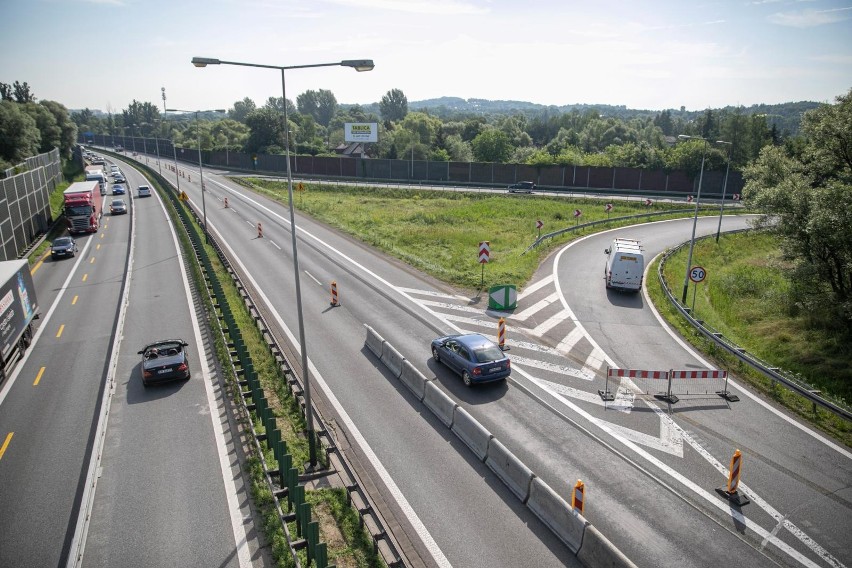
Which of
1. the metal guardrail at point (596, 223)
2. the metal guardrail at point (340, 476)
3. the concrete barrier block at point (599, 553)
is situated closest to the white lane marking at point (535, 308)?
the metal guardrail at point (596, 223)

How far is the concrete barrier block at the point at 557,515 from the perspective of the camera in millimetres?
11602

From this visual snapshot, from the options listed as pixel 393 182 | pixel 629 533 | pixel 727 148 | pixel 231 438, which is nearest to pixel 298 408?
pixel 231 438

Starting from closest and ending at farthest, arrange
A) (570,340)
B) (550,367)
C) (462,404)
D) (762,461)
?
(762,461) < (462,404) < (550,367) < (570,340)

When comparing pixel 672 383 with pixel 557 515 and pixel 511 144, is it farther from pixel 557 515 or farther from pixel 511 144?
pixel 511 144

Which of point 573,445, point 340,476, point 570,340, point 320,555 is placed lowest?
point 340,476

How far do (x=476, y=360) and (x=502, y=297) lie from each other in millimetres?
8909

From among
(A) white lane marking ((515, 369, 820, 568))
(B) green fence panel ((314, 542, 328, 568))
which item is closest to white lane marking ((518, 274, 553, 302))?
(A) white lane marking ((515, 369, 820, 568))

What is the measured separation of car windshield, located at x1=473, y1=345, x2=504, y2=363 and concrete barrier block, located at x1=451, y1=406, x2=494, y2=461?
10.5 ft

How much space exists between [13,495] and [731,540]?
17327mm

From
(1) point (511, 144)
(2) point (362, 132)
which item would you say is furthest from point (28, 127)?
(1) point (511, 144)

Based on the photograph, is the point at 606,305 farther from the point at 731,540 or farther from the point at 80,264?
the point at 80,264

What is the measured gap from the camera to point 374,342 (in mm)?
22125

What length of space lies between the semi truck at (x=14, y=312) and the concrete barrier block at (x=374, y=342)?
13.5 metres

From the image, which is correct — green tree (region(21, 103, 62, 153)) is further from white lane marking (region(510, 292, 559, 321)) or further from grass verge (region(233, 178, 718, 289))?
white lane marking (region(510, 292, 559, 321))
